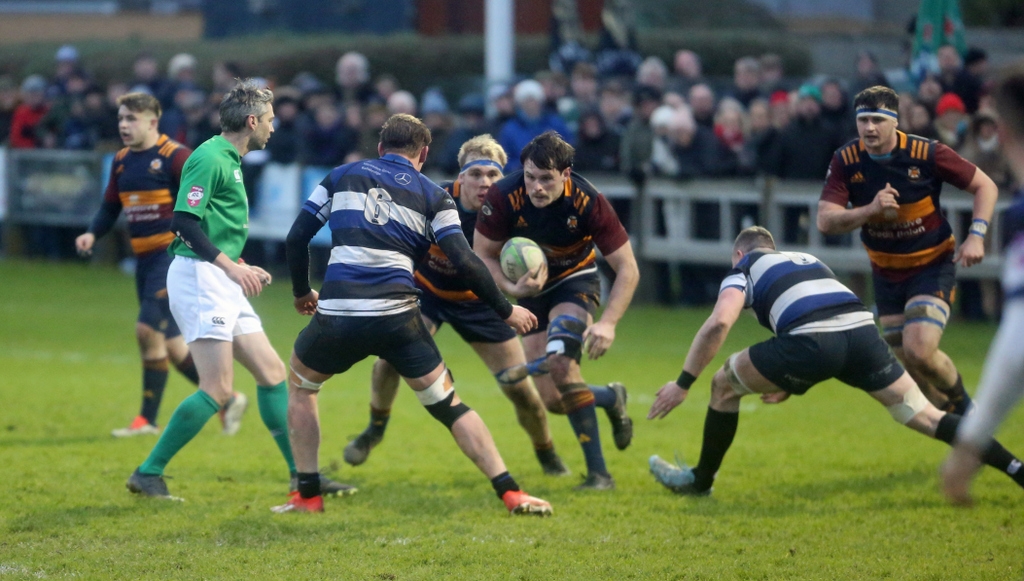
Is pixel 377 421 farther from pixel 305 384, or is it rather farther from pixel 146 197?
pixel 146 197

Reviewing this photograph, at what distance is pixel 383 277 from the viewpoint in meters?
5.53

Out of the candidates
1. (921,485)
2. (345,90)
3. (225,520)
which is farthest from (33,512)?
(345,90)

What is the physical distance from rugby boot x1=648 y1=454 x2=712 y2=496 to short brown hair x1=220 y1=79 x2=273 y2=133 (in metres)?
3.07

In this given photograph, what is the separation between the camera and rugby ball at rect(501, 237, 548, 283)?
618 cm

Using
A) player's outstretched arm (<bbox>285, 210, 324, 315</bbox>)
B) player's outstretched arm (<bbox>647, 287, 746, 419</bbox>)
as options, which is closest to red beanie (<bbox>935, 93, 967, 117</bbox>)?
player's outstretched arm (<bbox>647, 287, 746, 419</bbox>)

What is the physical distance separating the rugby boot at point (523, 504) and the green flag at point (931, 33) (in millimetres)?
9512

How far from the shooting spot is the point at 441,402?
571 centimetres

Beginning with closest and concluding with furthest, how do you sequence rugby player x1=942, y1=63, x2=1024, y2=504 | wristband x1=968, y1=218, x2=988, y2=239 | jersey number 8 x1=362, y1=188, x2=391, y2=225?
rugby player x1=942, y1=63, x2=1024, y2=504 < jersey number 8 x1=362, y1=188, x2=391, y2=225 < wristband x1=968, y1=218, x2=988, y2=239

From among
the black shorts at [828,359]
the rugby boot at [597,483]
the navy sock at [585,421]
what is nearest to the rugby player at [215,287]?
the navy sock at [585,421]

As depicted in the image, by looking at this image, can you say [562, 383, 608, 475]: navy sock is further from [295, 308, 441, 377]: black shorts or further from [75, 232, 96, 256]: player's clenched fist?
[75, 232, 96, 256]: player's clenched fist

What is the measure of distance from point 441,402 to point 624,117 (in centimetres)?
982

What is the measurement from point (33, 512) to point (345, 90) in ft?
39.4

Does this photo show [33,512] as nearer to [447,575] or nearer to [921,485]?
[447,575]

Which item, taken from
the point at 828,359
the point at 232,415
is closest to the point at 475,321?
the point at 828,359
